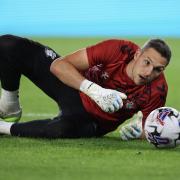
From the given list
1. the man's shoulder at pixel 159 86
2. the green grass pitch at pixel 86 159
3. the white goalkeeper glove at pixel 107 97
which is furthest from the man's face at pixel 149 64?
the green grass pitch at pixel 86 159

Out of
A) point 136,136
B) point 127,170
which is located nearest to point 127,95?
point 136,136

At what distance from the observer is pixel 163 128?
608cm

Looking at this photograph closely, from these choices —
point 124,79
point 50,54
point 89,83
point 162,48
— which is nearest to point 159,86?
point 124,79

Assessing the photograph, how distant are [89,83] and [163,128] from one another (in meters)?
0.63

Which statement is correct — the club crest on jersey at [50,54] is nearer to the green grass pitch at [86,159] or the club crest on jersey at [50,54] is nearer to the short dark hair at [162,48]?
the green grass pitch at [86,159]

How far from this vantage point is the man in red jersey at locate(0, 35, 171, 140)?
20.1 ft

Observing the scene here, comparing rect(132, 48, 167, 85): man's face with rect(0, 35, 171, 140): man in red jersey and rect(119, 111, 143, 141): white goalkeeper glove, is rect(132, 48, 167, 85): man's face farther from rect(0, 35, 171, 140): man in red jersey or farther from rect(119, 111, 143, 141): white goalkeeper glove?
rect(119, 111, 143, 141): white goalkeeper glove

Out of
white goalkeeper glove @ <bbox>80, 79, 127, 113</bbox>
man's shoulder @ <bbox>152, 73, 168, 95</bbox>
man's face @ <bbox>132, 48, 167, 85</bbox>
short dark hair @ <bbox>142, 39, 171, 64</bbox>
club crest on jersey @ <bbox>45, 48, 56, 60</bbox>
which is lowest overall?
club crest on jersey @ <bbox>45, 48, 56, 60</bbox>

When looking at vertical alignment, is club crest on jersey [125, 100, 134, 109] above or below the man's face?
below

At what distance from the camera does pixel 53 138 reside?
6641mm

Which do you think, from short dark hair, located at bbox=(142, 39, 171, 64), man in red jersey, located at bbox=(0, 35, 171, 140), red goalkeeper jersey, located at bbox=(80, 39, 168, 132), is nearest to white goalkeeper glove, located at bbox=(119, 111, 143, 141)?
man in red jersey, located at bbox=(0, 35, 171, 140)

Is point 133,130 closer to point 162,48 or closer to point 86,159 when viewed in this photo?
point 162,48

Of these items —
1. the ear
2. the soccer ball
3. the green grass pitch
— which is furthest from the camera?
the ear

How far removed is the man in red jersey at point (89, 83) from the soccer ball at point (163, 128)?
0.87ft
